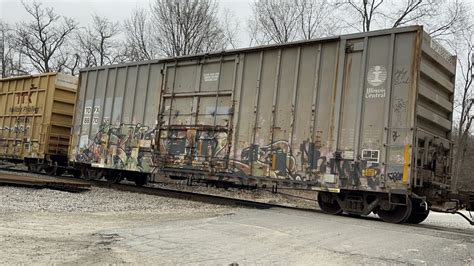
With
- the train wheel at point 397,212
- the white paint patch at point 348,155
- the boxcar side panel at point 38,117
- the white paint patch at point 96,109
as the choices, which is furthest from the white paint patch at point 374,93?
the boxcar side panel at point 38,117

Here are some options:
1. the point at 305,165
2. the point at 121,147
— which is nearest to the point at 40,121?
the point at 121,147

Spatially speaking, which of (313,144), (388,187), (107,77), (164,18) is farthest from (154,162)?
(164,18)

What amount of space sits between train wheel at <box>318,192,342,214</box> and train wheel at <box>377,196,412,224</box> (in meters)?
0.99

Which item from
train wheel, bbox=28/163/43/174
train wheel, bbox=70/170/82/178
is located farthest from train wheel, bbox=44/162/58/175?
train wheel, bbox=70/170/82/178

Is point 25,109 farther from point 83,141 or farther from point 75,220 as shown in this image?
point 75,220

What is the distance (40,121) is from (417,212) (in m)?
13.5

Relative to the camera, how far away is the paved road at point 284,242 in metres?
5.62

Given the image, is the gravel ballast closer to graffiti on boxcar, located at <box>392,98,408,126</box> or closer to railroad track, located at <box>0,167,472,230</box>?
railroad track, located at <box>0,167,472,230</box>

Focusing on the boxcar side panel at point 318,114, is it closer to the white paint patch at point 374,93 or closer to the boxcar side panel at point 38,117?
the white paint patch at point 374,93

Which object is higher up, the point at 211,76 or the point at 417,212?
the point at 211,76

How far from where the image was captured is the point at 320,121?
34.1 ft

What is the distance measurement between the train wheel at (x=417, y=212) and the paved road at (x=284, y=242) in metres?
1.33

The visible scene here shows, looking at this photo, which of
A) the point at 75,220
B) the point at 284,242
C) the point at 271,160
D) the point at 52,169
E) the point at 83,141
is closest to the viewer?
the point at 284,242

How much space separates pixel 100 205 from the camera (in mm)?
10250
